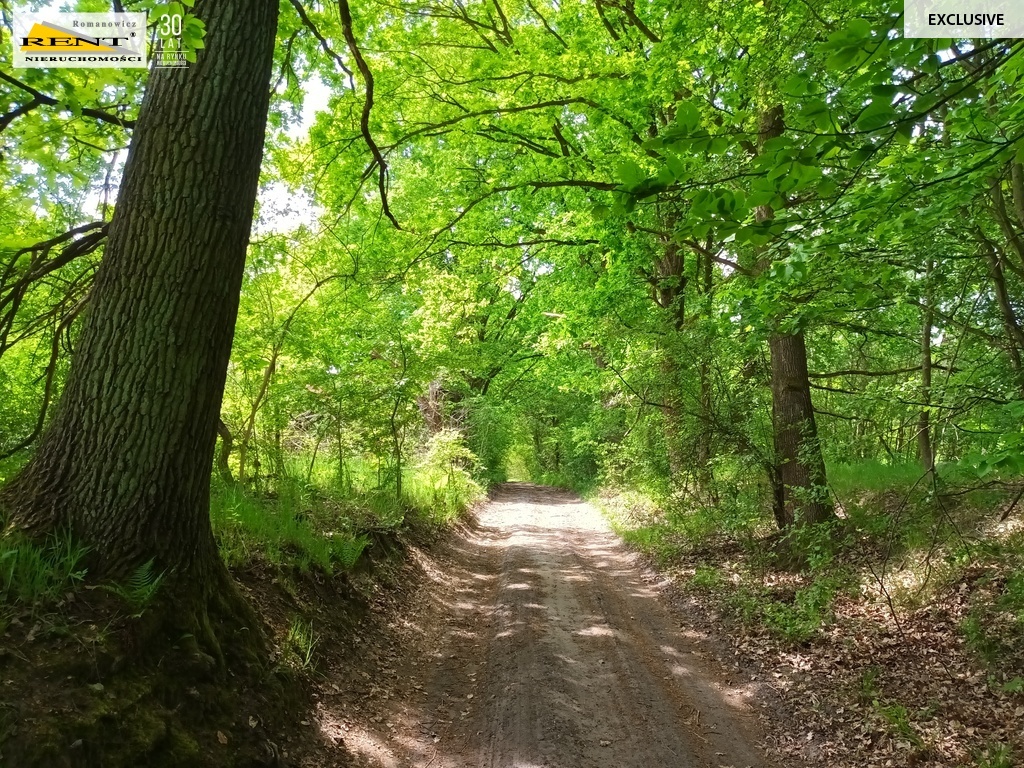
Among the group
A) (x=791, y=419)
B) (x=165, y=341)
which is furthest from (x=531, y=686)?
(x=791, y=419)

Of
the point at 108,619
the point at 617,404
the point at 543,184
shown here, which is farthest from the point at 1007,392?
the point at 617,404

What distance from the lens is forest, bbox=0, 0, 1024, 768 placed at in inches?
122

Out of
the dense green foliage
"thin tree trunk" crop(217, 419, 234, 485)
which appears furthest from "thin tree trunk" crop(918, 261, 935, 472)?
"thin tree trunk" crop(217, 419, 234, 485)

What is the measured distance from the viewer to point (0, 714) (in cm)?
248

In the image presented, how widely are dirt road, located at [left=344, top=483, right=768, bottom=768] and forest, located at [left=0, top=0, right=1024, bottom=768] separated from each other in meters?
0.16

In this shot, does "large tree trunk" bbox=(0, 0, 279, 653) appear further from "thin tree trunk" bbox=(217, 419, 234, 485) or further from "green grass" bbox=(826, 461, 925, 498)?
"green grass" bbox=(826, 461, 925, 498)

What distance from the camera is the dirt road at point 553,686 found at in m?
4.28

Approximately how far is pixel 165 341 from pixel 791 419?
772 centimetres

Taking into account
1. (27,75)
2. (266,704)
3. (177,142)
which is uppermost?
(27,75)

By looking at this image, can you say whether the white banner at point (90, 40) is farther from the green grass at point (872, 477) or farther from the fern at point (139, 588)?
the green grass at point (872, 477)

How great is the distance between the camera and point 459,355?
12.1 m

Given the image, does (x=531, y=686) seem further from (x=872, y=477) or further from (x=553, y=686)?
(x=872, y=477)

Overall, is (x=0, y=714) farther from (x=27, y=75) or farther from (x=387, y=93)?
(x=387, y=93)

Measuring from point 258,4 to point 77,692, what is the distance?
434 cm
